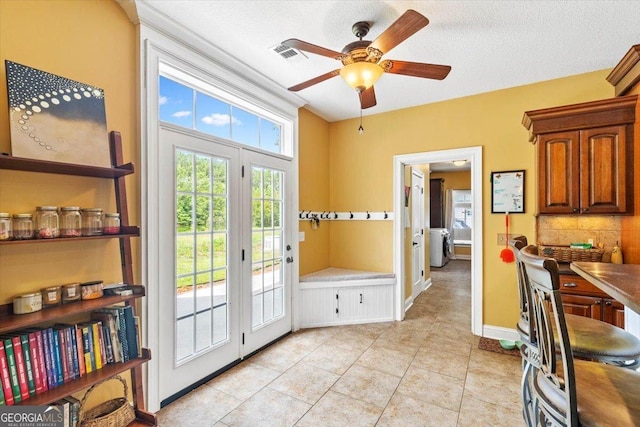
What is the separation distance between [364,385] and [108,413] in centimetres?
178

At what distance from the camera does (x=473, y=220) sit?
3467 millimetres

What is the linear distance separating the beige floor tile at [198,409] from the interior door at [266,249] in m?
0.61

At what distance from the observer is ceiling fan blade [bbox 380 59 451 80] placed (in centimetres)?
200

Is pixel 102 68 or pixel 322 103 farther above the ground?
pixel 322 103

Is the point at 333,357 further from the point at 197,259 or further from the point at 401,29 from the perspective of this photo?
the point at 401,29

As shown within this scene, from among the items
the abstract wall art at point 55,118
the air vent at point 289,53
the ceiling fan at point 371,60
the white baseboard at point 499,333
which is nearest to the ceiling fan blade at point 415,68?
the ceiling fan at point 371,60

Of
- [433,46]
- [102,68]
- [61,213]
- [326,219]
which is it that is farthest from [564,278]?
[102,68]

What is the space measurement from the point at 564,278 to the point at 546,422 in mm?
1849

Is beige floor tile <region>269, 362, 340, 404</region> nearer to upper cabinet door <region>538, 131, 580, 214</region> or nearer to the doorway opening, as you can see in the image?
the doorway opening

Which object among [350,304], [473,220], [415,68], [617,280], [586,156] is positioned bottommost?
[350,304]

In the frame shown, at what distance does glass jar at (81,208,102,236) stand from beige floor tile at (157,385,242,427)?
137cm

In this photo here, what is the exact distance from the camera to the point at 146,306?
2.08 m

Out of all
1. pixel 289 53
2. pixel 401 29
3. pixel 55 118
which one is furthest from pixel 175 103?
pixel 401 29

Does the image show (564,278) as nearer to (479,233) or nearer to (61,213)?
(479,233)
